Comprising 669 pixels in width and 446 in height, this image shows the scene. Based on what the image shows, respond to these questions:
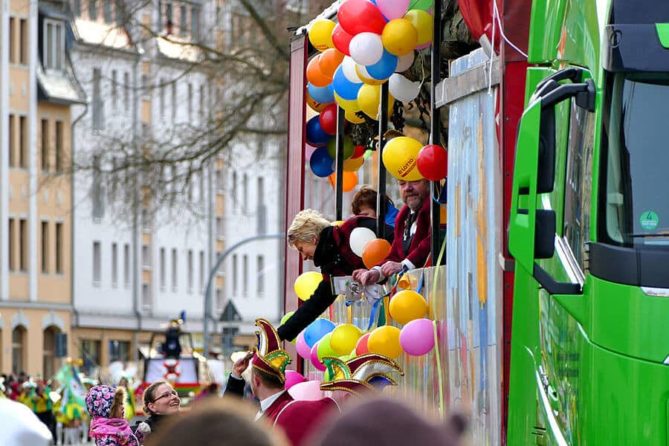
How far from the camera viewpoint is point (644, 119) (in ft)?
27.5

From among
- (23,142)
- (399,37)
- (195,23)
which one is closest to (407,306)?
(399,37)

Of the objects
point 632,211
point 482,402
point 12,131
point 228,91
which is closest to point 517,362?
point 482,402

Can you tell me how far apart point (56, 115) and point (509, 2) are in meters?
72.0

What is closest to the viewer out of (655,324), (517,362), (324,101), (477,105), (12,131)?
(655,324)

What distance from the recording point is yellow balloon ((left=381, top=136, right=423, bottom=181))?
11.9 metres

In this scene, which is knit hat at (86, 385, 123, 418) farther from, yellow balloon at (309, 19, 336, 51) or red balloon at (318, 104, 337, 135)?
red balloon at (318, 104, 337, 135)

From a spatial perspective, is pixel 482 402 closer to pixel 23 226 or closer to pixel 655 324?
pixel 655 324

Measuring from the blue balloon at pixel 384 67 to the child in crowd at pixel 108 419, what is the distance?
2426 mm

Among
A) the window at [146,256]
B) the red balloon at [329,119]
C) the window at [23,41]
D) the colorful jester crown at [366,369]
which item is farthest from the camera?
the window at [146,256]

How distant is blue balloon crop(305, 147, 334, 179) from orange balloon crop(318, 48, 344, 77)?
137cm

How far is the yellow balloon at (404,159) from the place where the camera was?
39.2ft

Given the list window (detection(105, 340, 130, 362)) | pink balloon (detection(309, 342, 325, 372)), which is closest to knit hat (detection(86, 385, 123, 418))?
pink balloon (detection(309, 342, 325, 372))

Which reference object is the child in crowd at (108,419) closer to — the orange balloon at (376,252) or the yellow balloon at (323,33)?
the orange balloon at (376,252)

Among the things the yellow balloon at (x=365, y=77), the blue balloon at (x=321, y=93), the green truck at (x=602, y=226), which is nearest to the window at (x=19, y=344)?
the blue balloon at (x=321, y=93)
